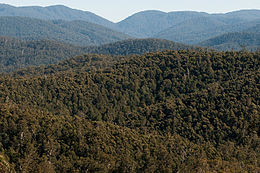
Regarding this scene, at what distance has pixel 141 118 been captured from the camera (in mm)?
97812

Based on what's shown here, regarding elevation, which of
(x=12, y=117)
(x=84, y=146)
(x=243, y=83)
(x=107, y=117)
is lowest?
(x=107, y=117)

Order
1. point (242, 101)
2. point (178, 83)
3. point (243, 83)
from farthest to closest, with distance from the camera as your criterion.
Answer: point (178, 83), point (243, 83), point (242, 101)

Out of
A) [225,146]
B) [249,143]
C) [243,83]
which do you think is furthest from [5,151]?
[243,83]

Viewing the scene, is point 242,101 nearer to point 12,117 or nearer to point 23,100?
point 12,117

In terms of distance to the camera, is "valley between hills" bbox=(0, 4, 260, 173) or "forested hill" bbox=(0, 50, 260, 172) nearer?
"valley between hills" bbox=(0, 4, 260, 173)

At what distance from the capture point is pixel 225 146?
78.2 meters

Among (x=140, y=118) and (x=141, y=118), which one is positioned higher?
(x=141, y=118)

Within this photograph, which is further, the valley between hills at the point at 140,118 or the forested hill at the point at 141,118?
the forested hill at the point at 141,118

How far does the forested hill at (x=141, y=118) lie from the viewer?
57750mm

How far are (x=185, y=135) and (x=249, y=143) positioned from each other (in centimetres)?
1850

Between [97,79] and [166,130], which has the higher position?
[97,79]

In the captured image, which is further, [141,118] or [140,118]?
[140,118]

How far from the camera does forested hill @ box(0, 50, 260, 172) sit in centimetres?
5775

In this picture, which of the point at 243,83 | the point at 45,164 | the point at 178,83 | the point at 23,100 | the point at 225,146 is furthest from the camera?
the point at 178,83
